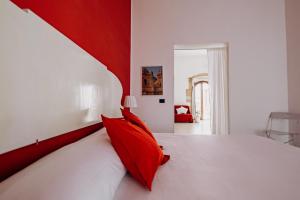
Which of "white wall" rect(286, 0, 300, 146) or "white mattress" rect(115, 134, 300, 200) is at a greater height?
"white wall" rect(286, 0, 300, 146)

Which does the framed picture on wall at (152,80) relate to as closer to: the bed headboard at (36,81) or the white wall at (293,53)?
the bed headboard at (36,81)

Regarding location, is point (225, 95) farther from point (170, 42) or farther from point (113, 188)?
point (113, 188)

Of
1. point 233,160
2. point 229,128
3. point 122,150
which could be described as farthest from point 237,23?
point 122,150

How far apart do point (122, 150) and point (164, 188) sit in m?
0.27

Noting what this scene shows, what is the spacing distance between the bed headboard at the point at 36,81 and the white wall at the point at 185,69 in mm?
6056

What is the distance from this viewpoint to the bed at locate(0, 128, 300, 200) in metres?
0.46

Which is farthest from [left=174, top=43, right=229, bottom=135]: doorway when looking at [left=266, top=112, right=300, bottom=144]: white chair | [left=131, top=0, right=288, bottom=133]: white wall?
[left=266, top=112, right=300, bottom=144]: white chair

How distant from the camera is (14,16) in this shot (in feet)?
1.78

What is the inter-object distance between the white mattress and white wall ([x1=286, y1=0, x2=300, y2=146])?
2.02 m

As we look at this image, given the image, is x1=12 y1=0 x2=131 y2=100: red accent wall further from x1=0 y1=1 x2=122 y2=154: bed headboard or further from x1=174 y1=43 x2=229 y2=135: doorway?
x1=174 y1=43 x2=229 y2=135: doorway

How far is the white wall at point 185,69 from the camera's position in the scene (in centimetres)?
656

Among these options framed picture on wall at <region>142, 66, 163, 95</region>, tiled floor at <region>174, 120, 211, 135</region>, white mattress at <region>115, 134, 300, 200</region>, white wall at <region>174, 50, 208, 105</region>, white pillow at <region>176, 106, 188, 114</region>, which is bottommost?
tiled floor at <region>174, 120, 211, 135</region>

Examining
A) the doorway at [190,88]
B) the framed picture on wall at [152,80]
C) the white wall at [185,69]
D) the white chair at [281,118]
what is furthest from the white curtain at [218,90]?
the white wall at [185,69]

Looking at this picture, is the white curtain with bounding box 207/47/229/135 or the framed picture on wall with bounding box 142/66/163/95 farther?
the white curtain with bounding box 207/47/229/135
